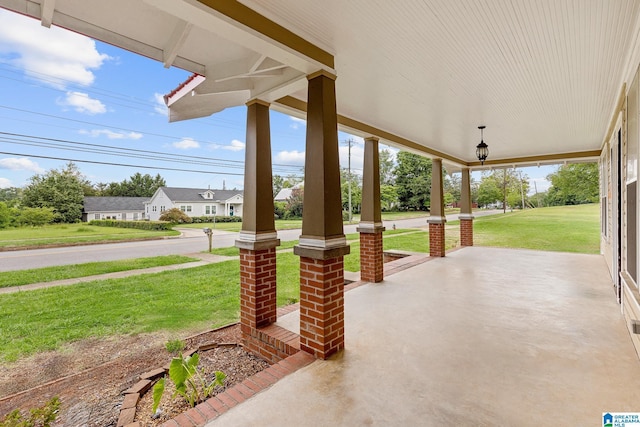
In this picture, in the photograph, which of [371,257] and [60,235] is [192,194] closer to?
[60,235]

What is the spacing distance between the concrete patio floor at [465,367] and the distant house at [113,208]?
1570cm

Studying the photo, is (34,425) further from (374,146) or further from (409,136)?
(409,136)

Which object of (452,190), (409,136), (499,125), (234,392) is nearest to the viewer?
(234,392)

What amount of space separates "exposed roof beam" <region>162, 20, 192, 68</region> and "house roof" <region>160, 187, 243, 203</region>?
21070mm

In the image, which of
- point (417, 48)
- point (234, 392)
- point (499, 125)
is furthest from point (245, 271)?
point (499, 125)

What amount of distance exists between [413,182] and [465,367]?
2774cm

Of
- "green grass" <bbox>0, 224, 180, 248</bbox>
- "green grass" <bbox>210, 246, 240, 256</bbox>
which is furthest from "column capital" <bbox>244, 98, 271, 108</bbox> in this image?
"green grass" <bbox>0, 224, 180, 248</bbox>

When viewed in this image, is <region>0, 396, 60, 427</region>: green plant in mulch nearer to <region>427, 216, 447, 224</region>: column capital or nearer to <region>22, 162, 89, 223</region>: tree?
<region>427, 216, 447, 224</region>: column capital

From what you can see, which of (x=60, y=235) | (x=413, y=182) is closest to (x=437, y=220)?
(x=60, y=235)

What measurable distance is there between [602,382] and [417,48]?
10.8 feet

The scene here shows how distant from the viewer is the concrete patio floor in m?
1.90

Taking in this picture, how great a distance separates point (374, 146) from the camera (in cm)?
536

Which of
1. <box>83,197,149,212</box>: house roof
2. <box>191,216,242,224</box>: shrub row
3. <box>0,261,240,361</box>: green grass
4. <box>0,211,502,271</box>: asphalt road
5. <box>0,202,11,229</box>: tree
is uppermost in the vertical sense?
<box>83,197,149,212</box>: house roof

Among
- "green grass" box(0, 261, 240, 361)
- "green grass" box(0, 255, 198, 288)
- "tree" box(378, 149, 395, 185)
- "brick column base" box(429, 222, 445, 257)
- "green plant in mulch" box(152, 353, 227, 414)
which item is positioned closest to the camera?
"green plant in mulch" box(152, 353, 227, 414)
